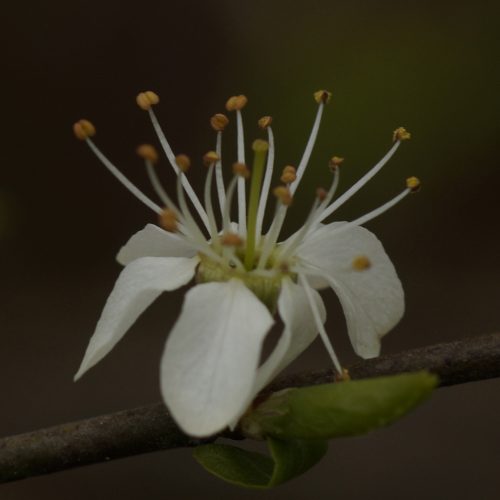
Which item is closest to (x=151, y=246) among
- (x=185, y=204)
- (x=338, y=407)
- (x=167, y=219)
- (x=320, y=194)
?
(x=185, y=204)

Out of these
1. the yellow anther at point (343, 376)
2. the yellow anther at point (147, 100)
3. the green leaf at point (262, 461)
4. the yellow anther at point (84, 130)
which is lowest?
the green leaf at point (262, 461)

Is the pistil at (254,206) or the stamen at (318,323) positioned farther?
the pistil at (254,206)

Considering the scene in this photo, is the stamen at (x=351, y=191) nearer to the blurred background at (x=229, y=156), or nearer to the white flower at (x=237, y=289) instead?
the white flower at (x=237, y=289)

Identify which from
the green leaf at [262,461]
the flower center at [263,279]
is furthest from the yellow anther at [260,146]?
the green leaf at [262,461]

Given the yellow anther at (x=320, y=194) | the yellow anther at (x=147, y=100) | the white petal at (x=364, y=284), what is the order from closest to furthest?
the yellow anther at (x=320, y=194) → the white petal at (x=364, y=284) → the yellow anther at (x=147, y=100)

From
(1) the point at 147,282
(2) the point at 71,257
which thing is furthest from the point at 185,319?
(2) the point at 71,257

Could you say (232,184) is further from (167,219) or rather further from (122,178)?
(122,178)
